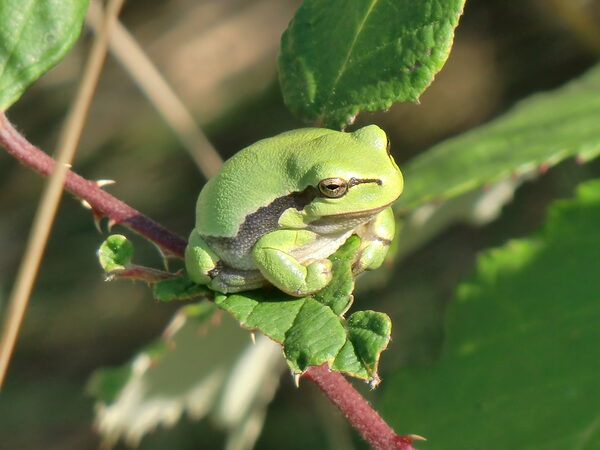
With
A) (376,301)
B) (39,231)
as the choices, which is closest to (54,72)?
(376,301)

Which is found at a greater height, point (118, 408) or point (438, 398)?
point (118, 408)

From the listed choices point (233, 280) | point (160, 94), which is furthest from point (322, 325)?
point (160, 94)

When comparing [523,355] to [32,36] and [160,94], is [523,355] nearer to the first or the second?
[32,36]

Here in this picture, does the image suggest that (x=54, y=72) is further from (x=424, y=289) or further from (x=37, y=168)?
(x=37, y=168)

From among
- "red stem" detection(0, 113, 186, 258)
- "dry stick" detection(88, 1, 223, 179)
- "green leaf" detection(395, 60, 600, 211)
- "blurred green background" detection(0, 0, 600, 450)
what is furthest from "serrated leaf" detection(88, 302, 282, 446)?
"blurred green background" detection(0, 0, 600, 450)

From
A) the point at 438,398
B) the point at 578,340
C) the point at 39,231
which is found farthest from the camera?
the point at 438,398

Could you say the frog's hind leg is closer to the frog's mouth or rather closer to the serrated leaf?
the frog's mouth

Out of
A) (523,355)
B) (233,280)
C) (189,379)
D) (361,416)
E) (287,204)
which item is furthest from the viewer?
(189,379)
